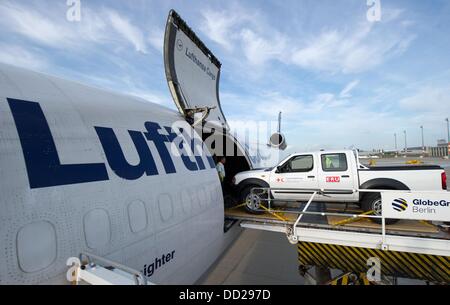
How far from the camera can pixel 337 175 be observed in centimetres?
623

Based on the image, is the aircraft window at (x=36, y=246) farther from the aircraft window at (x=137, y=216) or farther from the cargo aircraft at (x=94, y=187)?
the aircraft window at (x=137, y=216)

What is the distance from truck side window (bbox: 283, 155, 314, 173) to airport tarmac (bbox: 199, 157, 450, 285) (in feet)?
8.70

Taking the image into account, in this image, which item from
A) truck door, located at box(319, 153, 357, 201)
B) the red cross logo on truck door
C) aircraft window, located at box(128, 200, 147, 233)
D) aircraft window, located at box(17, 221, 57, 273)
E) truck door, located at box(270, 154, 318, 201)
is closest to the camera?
aircraft window, located at box(17, 221, 57, 273)

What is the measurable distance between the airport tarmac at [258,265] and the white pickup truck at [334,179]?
1557 mm

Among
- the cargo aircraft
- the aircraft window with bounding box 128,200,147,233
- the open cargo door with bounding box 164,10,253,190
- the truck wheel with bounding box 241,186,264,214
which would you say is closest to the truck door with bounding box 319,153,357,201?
the truck wheel with bounding box 241,186,264,214

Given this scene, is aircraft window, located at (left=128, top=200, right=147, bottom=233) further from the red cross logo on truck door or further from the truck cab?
the red cross logo on truck door

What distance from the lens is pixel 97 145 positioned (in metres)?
2.87

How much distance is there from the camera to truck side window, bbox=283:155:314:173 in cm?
666

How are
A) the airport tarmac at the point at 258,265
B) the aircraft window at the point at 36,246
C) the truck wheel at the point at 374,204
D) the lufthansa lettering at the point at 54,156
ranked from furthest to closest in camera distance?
the airport tarmac at the point at 258,265 < the truck wheel at the point at 374,204 < the lufthansa lettering at the point at 54,156 < the aircraft window at the point at 36,246

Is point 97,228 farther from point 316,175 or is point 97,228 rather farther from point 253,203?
point 316,175

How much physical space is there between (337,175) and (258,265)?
130 inches

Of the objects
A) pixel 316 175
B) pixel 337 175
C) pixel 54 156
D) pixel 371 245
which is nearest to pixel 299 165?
pixel 316 175

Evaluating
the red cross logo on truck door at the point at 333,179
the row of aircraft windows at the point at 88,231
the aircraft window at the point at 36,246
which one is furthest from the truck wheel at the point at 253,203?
the aircraft window at the point at 36,246

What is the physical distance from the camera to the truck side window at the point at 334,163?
6249mm
